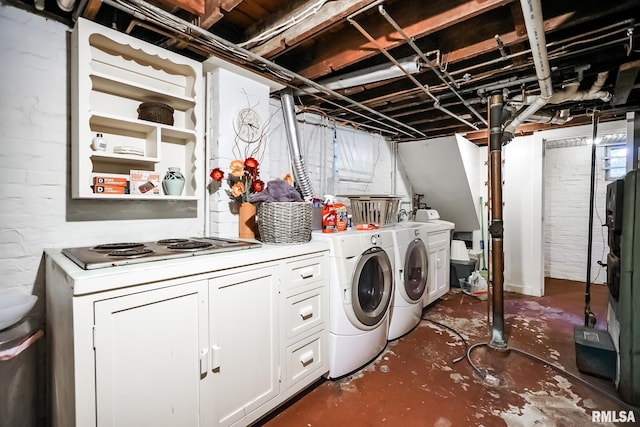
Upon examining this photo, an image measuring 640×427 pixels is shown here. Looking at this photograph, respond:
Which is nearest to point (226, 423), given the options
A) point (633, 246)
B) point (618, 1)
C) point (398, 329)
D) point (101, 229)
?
point (101, 229)

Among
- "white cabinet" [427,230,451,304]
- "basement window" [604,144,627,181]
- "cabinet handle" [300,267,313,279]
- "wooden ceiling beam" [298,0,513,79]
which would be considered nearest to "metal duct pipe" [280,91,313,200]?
"wooden ceiling beam" [298,0,513,79]

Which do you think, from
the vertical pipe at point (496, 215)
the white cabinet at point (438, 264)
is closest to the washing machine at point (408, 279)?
the white cabinet at point (438, 264)

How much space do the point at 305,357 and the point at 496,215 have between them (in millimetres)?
1858

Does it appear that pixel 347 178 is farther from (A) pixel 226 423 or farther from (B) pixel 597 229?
(B) pixel 597 229

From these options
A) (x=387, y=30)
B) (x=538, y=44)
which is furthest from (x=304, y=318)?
(x=538, y=44)

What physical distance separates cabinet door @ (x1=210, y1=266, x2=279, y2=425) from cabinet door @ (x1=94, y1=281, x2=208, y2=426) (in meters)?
0.08

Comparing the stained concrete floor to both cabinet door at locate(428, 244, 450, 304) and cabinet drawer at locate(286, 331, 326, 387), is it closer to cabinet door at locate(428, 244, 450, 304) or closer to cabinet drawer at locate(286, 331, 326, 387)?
cabinet drawer at locate(286, 331, 326, 387)

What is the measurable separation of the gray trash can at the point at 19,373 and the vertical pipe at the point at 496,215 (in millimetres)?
2909

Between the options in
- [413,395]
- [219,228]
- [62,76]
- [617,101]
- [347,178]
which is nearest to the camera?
[62,76]

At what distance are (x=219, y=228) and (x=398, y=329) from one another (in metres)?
1.74

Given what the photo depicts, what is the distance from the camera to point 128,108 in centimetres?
183

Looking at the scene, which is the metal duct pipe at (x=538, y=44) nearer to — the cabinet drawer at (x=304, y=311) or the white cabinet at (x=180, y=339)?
the white cabinet at (x=180, y=339)

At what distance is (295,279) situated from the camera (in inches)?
69.5

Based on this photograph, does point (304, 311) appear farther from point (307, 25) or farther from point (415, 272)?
point (307, 25)
